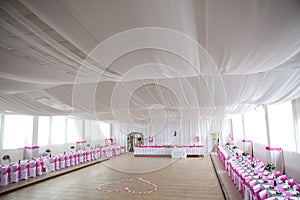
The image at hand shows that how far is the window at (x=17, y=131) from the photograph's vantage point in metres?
10.1

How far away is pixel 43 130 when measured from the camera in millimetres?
12555

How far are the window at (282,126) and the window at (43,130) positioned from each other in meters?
12.2

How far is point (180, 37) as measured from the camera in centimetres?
193

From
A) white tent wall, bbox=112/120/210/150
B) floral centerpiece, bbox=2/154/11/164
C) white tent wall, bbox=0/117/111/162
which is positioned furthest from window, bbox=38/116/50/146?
white tent wall, bbox=112/120/210/150

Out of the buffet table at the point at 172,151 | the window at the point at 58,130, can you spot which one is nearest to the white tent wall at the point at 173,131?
the buffet table at the point at 172,151

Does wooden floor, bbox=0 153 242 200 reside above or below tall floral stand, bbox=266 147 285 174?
below

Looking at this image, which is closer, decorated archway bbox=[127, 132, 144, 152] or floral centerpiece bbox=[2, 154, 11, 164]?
floral centerpiece bbox=[2, 154, 11, 164]

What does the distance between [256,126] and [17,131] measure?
13092 mm

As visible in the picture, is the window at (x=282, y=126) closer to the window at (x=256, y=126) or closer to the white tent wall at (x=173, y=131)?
the window at (x=256, y=126)

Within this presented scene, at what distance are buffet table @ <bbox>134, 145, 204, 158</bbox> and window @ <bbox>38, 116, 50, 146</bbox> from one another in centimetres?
593

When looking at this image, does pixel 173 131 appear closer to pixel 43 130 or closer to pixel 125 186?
pixel 43 130

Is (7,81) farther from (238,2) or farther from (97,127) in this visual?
(97,127)

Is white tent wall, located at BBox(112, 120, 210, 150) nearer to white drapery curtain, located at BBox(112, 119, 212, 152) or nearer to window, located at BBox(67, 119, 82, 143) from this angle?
white drapery curtain, located at BBox(112, 119, 212, 152)

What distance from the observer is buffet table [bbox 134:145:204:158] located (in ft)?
43.1
